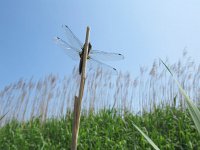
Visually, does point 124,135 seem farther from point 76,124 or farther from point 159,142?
point 76,124

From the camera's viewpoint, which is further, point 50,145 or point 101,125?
point 101,125

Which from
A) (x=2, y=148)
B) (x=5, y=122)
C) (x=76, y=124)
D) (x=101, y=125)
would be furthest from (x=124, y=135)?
(x=76, y=124)

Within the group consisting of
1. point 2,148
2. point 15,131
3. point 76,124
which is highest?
point 15,131

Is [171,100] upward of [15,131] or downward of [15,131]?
upward

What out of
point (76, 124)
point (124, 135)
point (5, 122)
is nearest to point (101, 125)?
point (124, 135)

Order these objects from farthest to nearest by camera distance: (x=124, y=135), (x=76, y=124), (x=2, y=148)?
(x=2, y=148) < (x=124, y=135) < (x=76, y=124)

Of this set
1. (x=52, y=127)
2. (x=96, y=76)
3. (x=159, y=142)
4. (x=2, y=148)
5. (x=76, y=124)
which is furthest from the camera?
(x=96, y=76)
